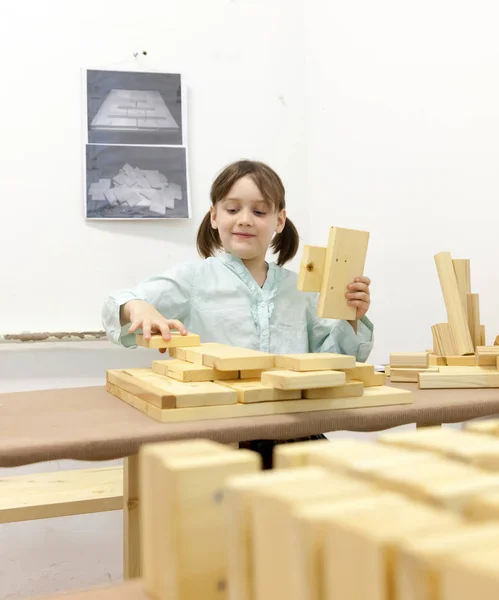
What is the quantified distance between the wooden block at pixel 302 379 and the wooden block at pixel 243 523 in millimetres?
455

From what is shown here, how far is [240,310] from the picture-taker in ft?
4.41

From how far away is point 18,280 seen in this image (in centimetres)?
177

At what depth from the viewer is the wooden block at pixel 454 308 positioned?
3.78 ft

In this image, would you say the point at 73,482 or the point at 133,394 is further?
the point at 73,482

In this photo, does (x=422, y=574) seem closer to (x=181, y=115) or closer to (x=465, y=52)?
(x=465, y=52)

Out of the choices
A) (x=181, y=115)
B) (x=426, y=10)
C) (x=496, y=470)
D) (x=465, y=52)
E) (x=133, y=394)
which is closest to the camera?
(x=496, y=470)

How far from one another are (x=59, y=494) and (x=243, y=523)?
1.04 metres

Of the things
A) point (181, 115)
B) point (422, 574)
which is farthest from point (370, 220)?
point (422, 574)

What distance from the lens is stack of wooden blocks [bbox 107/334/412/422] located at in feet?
2.54

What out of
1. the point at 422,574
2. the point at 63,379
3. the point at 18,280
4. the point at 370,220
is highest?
the point at 370,220

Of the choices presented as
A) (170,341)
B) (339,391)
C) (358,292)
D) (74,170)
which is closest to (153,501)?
(339,391)

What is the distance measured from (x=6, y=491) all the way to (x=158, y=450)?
40.5 inches

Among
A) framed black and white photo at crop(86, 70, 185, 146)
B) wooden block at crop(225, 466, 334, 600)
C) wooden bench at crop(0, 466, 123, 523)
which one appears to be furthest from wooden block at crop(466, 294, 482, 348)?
framed black and white photo at crop(86, 70, 185, 146)

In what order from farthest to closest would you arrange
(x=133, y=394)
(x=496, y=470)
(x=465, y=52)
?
(x=465, y=52), (x=133, y=394), (x=496, y=470)
